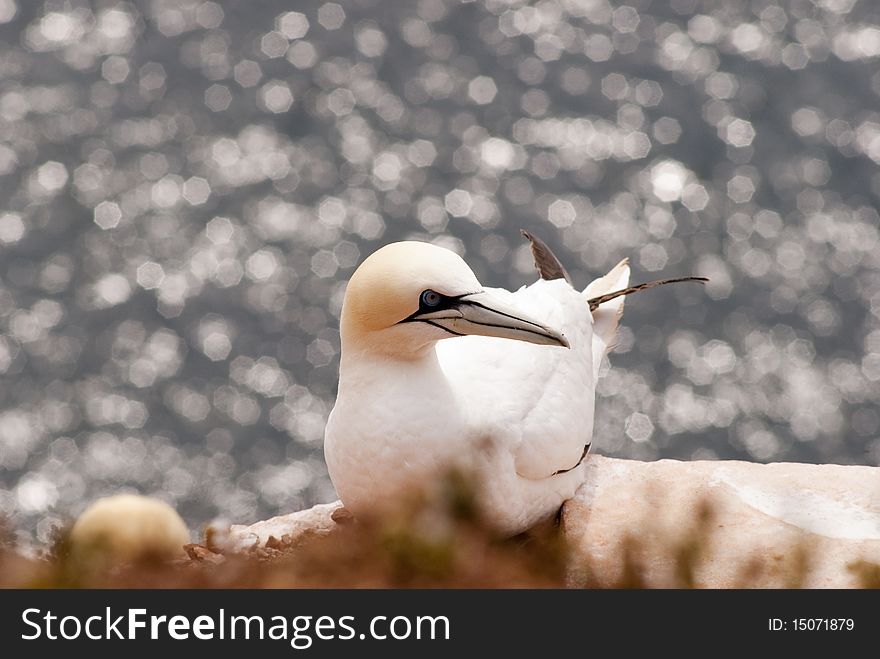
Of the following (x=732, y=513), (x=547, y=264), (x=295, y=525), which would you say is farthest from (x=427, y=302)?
(x=547, y=264)

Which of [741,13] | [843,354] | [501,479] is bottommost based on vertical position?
[843,354]

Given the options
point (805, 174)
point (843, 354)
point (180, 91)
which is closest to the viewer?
point (843, 354)

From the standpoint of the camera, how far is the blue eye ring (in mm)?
4688

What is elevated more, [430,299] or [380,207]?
[430,299]

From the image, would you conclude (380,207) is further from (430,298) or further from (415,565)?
(415,565)

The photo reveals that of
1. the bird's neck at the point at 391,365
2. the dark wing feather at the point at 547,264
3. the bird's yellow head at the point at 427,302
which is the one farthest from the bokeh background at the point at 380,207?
the bird's yellow head at the point at 427,302

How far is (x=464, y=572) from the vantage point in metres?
2.40

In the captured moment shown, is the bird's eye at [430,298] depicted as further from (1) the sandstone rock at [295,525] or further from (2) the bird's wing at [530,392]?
(1) the sandstone rock at [295,525]

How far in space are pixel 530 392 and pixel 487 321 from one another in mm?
763

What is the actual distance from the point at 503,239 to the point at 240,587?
15347mm

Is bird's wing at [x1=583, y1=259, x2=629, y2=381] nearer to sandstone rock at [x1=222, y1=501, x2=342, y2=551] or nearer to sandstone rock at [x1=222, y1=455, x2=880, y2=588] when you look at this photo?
sandstone rock at [x1=222, y1=455, x2=880, y2=588]

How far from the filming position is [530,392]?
541cm
